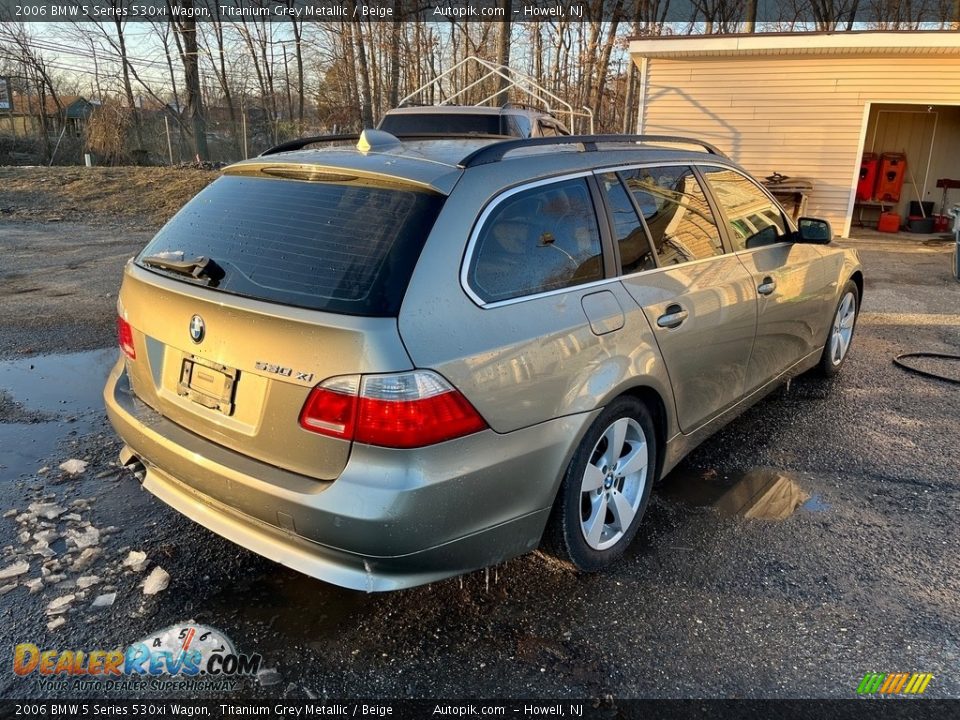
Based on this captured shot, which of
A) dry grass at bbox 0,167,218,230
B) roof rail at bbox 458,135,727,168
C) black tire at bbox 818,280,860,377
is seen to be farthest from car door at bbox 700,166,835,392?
dry grass at bbox 0,167,218,230

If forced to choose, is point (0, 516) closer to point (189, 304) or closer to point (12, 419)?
point (12, 419)

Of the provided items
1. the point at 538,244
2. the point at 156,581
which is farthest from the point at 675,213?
the point at 156,581

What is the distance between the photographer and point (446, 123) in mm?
10008

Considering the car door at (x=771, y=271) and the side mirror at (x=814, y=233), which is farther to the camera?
the side mirror at (x=814, y=233)

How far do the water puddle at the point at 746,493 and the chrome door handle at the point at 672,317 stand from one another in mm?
1002

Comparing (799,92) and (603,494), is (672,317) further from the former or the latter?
(799,92)

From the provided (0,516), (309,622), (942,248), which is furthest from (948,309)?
(0,516)

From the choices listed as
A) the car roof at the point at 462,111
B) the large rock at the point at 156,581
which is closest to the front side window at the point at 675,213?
the large rock at the point at 156,581

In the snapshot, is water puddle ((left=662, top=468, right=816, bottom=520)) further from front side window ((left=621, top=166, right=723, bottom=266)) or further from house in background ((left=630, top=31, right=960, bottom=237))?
house in background ((left=630, top=31, right=960, bottom=237))

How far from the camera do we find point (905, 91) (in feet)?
41.8

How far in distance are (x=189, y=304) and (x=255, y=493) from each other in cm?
74

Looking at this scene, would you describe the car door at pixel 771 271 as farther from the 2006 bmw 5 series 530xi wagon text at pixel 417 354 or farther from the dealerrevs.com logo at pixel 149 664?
the dealerrevs.com logo at pixel 149 664

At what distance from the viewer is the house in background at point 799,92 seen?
41.2ft

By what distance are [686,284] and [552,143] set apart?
0.91 m
